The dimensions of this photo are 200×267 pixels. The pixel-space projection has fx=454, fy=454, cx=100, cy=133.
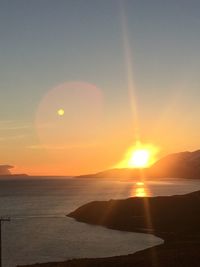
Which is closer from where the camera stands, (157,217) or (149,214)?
(157,217)

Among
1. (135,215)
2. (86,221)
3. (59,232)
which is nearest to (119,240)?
(59,232)

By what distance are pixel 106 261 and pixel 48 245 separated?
27564 millimetres

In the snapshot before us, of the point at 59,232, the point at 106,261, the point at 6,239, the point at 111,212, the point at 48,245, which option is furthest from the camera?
the point at 111,212

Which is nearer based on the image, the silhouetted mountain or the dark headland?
the dark headland

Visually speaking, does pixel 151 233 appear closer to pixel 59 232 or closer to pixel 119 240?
pixel 119 240

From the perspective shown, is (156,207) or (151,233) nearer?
(151,233)

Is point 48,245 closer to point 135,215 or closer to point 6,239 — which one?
point 6,239

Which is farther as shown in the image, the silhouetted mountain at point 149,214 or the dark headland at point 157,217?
the silhouetted mountain at point 149,214

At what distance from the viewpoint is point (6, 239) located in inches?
3297

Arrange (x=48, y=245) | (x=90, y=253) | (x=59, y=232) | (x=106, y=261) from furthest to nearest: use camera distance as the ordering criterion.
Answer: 1. (x=59, y=232)
2. (x=48, y=245)
3. (x=90, y=253)
4. (x=106, y=261)

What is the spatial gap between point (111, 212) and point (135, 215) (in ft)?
24.2

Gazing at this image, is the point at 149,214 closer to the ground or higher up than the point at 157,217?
higher up

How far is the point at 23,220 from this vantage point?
381 ft

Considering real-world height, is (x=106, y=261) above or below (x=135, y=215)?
below
